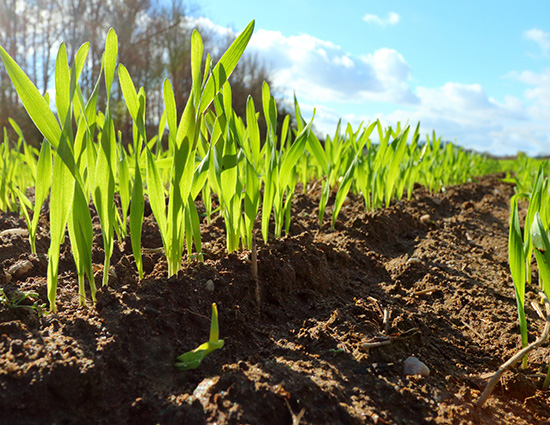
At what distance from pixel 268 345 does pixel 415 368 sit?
324mm

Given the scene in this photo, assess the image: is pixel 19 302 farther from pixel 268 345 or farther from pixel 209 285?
pixel 268 345

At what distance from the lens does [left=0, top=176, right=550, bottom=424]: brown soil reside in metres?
0.70

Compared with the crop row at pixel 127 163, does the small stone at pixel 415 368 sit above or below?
below

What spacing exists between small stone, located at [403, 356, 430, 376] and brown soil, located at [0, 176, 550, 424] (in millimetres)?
12

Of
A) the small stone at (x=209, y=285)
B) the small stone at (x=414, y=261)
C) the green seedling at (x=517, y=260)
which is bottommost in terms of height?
the small stone at (x=209, y=285)

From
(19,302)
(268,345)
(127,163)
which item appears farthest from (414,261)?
(19,302)

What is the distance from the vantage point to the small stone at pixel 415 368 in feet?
2.93

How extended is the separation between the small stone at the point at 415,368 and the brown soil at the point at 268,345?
1 centimetres

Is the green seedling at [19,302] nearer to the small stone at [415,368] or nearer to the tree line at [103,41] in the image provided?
the small stone at [415,368]

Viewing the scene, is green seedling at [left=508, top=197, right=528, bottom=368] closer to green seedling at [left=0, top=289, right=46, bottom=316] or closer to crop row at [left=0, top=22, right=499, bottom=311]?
crop row at [left=0, top=22, right=499, bottom=311]

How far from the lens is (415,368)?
0.90 m

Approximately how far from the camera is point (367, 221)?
203 centimetres

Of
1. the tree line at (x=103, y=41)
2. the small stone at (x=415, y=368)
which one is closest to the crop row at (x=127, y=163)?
the small stone at (x=415, y=368)

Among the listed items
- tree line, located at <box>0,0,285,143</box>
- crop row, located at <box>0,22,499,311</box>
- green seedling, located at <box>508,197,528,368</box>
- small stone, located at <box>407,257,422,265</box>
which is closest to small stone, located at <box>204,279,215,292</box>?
crop row, located at <box>0,22,499,311</box>
